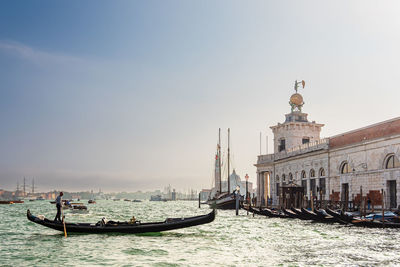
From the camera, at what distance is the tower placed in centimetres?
4903

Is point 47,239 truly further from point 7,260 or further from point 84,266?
point 84,266

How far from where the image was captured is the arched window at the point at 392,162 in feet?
93.1

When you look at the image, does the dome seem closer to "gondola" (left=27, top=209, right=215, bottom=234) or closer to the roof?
the roof

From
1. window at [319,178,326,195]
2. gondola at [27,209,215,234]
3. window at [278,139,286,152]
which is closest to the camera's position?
gondola at [27,209,215,234]

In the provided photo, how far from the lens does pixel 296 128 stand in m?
49.1

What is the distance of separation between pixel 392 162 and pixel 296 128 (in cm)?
2052

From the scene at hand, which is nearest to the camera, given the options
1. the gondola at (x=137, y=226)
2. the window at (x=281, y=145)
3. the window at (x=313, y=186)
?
the gondola at (x=137, y=226)

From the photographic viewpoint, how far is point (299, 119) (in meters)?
49.7

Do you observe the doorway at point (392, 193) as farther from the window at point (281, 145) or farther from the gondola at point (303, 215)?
the window at point (281, 145)

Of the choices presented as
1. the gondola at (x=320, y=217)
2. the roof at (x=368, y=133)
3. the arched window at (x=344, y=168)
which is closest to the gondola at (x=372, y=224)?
the gondola at (x=320, y=217)

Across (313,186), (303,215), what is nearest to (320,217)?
(303,215)

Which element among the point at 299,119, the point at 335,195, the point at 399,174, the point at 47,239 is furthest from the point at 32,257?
the point at 299,119

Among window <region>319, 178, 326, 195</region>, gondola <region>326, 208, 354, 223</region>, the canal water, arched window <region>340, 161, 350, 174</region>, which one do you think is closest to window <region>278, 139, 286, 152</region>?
window <region>319, 178, 326, 195</region>

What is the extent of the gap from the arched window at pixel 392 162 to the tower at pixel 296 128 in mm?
19140
